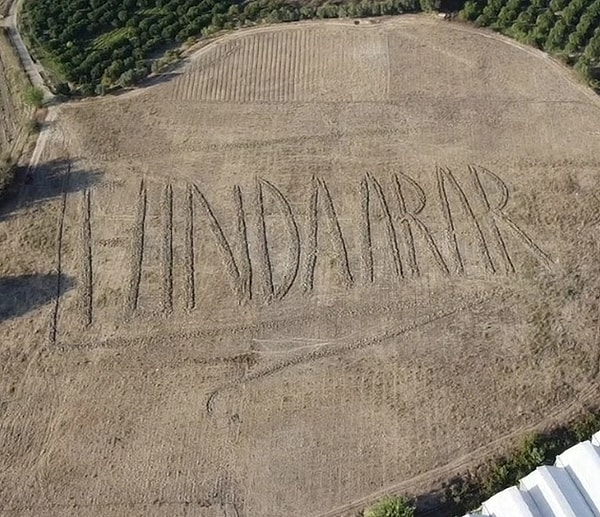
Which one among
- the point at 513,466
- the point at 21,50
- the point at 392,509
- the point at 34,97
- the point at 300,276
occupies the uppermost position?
the point at 21,50

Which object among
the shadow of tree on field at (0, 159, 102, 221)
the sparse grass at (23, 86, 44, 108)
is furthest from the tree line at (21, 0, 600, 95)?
the shadow of tree on field at (0, 159, 102, 221)

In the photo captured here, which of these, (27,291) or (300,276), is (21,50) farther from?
(300,276)

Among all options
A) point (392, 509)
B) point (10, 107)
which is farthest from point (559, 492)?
point (10, 107)

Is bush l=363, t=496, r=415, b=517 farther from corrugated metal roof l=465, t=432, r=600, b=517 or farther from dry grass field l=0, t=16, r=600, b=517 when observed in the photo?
corrugated metal roof l=465, t=432, r=600, b=517

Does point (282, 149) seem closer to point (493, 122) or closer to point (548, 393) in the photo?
point (493, 122)

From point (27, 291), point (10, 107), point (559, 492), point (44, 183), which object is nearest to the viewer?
point (559, 492)

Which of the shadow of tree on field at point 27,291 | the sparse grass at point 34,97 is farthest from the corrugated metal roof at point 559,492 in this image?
the sparse grass at point 34,97

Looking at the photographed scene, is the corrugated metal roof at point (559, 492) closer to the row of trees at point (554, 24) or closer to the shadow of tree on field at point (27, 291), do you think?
the shadow of tree on field at point (27, 291)

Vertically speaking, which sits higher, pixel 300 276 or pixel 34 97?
pixel 34 97

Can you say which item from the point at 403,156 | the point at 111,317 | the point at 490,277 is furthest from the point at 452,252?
the point at 111,317
